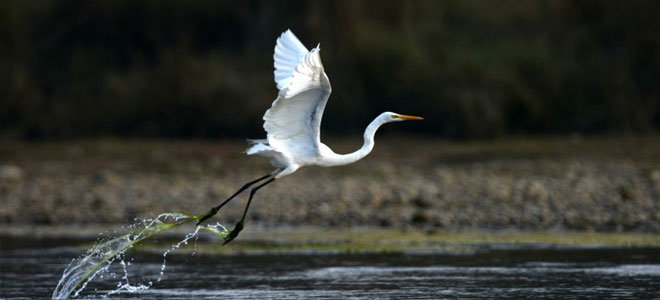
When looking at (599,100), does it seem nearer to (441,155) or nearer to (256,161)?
(441,155)

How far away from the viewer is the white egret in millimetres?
11188

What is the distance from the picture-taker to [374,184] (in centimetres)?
2073

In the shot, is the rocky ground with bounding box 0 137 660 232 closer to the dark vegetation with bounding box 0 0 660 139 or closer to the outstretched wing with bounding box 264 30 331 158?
the dark vegetation with bounding box 0 0 660 139

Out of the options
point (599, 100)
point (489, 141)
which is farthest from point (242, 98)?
point (599, 100)

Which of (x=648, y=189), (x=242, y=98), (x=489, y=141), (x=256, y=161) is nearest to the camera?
(x=648, y=189)

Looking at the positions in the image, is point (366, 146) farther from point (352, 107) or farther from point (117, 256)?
point (352, 107)

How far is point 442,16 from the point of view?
2859 cm

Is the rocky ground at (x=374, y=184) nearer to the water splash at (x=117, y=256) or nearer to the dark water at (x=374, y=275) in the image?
the dark water at (x=374, y=275)

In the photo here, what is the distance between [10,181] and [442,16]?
10661mm

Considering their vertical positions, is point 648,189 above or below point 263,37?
below

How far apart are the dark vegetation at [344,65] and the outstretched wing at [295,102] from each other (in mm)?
14026

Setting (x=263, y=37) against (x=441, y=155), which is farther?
(x=263, y=37)

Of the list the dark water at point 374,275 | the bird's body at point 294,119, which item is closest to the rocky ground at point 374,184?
the dark water at point 374,275

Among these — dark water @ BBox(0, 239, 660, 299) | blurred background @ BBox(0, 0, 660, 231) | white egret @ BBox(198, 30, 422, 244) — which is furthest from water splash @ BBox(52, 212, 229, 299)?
blurred background @ BBox(0, 0, 660, 231)
